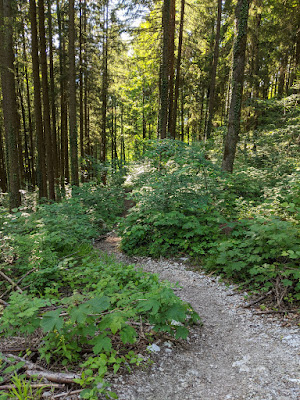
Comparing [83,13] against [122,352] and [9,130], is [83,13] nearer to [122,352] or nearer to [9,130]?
[9,130]

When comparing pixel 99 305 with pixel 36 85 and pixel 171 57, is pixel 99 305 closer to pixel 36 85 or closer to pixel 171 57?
pixel 36 85

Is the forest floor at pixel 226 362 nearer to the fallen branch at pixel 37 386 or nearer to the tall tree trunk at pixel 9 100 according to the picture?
the fallen branch at pixel 37 386

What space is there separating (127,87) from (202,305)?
29190 mm

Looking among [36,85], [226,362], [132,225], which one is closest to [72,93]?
[36,85]

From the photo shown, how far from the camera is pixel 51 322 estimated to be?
91.4 inches

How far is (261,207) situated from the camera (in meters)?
6.02

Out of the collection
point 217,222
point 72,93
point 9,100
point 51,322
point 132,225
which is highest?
point 72,93

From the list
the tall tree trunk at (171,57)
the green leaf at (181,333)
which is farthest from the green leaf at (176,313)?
the tall tree trunk at (171,57)

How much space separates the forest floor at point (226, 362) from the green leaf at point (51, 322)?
733mm

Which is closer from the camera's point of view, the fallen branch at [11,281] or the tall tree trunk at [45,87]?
the fallen branch at [11,281]

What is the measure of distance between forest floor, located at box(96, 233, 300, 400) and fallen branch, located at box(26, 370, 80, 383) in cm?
39

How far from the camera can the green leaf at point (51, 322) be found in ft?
7.41

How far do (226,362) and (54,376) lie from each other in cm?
178

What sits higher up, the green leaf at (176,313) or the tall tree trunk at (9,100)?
the tall tree trunk at (9,100)
